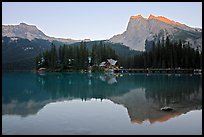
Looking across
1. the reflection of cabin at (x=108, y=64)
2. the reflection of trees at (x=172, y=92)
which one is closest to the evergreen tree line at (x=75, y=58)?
the reflection of cabin at (x=108, y=64)

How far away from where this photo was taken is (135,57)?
431ft

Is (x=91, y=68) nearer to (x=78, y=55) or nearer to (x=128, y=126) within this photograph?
(x=78, y=55)

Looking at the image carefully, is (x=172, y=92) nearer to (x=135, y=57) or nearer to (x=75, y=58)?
(x=135, y=57)

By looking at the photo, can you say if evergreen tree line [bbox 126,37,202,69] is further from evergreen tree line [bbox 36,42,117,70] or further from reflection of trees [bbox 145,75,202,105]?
reflection of trees [bbox 145,75,202,105]

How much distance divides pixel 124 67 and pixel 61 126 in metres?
123

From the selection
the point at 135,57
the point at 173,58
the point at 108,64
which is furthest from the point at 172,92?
the point at 108,64

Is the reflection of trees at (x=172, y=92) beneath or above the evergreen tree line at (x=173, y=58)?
beneath

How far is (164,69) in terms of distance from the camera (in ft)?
362

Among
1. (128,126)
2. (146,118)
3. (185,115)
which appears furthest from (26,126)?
(185,115)

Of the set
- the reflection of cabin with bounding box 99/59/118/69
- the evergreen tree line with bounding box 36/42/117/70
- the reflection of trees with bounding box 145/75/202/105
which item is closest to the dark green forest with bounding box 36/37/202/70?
the evergreen tree line with bounding box 36/42/117/70

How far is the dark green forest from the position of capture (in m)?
110

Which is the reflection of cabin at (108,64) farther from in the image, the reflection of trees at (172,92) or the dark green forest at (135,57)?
the reflection of trees at (172,92)

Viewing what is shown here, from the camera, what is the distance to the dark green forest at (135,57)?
363ft

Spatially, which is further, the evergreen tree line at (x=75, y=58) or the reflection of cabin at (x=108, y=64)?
the reflection of cabin at (x=108, y=64)
